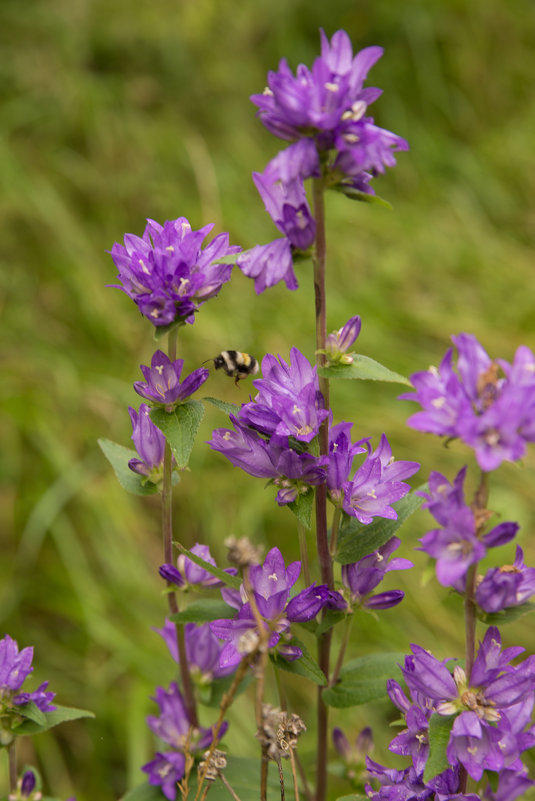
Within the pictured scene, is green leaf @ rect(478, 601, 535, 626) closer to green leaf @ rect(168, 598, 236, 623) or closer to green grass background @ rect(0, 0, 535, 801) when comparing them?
green leaf @ rect(168, 598, 236, 623)

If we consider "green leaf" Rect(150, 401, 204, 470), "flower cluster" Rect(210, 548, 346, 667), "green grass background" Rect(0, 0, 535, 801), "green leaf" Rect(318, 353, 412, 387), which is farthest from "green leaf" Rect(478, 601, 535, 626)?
"green grass background" Rect(0, 0, 535, 801)

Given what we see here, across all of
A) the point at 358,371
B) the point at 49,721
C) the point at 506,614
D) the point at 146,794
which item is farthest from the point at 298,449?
the point at 146,794

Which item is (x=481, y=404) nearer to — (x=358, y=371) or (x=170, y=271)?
(x=358, y=371)

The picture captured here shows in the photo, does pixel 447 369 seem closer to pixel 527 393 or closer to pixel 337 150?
pixel 527 393

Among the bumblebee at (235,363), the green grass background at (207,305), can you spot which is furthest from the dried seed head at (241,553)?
the green grass background at (207,305)

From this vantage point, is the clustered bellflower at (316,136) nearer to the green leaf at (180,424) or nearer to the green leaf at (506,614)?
the green leaf at (180,424)

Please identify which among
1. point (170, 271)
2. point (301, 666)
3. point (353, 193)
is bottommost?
point (301, 666)
